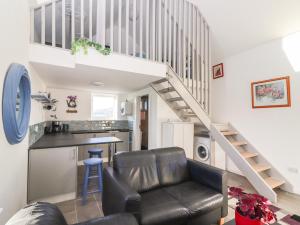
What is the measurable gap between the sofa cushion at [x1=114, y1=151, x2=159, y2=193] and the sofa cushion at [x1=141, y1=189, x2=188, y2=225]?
261 millimetres

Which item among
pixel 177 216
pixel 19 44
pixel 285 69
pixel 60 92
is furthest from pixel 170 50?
pixel 60 92

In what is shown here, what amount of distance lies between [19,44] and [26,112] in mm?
776

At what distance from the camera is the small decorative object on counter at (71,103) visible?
468cm

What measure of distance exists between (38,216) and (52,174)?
167 centimetres

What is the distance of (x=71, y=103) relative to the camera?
4.72m

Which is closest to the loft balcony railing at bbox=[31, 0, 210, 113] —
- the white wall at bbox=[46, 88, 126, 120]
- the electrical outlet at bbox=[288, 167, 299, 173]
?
the white wall at bbox=[46, 88, 126, 120]

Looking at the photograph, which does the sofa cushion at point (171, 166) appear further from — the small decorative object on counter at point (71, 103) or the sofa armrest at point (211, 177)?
the small decorative object on counter at point (71, 103)

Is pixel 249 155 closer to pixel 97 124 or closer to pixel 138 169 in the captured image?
pixel 138 169

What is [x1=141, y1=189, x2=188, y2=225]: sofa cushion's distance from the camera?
4.78 ft

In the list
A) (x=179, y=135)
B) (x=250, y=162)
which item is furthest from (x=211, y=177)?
(x=250, y=162)

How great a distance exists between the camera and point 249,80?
3.45 m

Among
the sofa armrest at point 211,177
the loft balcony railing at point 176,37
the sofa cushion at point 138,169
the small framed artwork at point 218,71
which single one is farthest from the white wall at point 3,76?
the small framed artwork at point 218,71

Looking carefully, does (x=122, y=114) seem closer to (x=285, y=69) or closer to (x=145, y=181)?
(x=145, y=181)

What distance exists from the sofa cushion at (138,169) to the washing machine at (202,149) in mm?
2014
